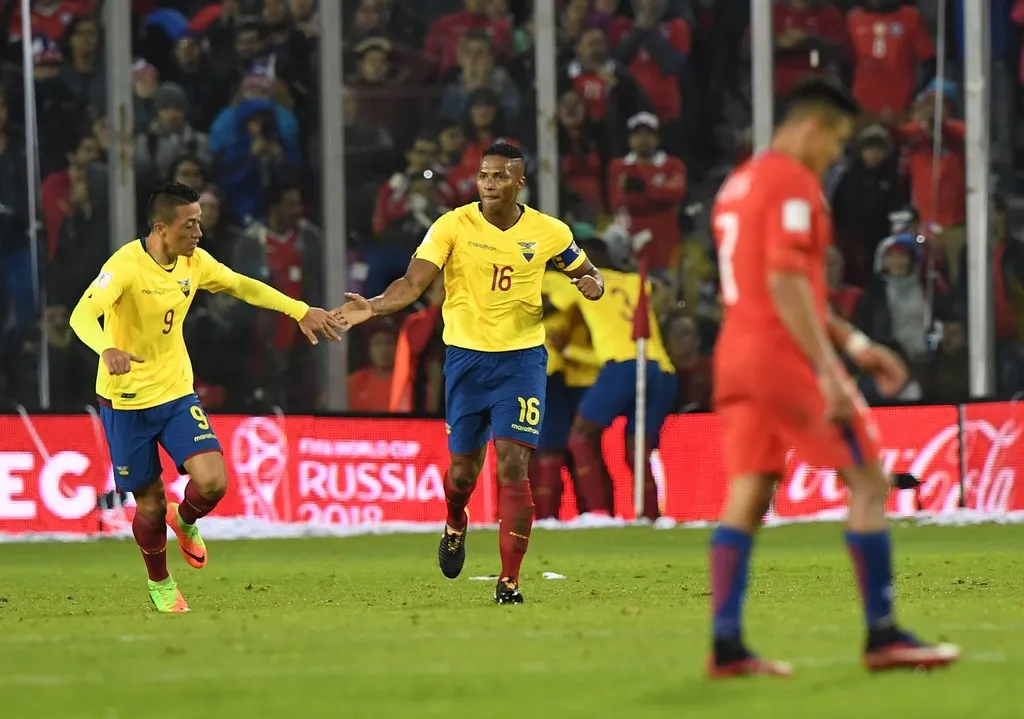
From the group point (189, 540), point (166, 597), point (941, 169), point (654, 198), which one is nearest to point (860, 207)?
point (941, 169)

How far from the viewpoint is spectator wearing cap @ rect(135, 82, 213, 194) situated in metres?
19.5

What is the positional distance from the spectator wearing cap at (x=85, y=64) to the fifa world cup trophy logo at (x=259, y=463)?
394 cm

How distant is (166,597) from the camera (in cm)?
1073

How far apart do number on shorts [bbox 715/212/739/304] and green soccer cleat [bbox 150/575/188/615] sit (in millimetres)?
4785

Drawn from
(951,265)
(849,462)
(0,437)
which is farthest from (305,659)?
(951,265)

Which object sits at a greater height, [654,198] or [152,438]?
[654,198]

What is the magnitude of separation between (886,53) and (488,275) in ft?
35.1

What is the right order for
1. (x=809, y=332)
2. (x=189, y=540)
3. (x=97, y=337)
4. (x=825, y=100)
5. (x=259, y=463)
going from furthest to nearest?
(x=259, y=463)
(x=189, y=540)
(x=97, y=337)
(x=825, y=100)
(x=809, y=332)

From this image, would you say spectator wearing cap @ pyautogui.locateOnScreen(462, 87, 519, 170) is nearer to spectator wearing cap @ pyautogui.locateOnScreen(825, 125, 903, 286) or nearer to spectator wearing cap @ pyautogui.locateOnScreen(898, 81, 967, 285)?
spectator wearing cap @ pyautogui.locateOnScreen(825, 125, 903, 286)

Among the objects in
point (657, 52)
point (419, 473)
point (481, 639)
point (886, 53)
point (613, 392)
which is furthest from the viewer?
point (886, 53)

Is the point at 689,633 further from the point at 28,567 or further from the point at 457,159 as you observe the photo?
the point at 457,159

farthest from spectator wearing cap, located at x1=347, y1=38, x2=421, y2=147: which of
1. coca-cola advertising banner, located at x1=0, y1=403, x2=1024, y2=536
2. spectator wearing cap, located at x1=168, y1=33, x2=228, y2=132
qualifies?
coca-cola advertising banner, located at x1=0, y1=403, x2=1024, y2=536

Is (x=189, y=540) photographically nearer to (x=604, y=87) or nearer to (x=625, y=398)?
(x=625, y=398)

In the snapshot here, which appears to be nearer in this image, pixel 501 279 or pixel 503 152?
pixel 503 152
